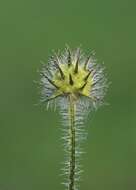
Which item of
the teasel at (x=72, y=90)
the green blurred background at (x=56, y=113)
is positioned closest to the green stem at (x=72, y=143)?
the teasel at (x=72, y=90)

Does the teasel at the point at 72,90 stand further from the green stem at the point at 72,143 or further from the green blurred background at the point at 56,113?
the green blurred background at the point at 56,113

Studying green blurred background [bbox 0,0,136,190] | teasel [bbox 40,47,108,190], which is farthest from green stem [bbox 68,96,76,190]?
green blurred background [bbox 0,0,136,190]

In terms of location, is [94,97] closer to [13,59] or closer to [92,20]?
[13,59]

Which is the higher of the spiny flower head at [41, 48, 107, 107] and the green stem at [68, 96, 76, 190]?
the spiny flower head at [41, 48, 107, 107]

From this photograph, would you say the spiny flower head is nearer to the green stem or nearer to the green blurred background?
the green stem

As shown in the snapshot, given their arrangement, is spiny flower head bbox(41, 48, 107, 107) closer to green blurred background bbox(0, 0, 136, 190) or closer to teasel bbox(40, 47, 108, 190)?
teasel bbox(40, 47, 108, 190)

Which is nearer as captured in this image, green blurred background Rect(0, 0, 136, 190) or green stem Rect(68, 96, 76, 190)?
green stem Rect(68, 96, 76, 190)
